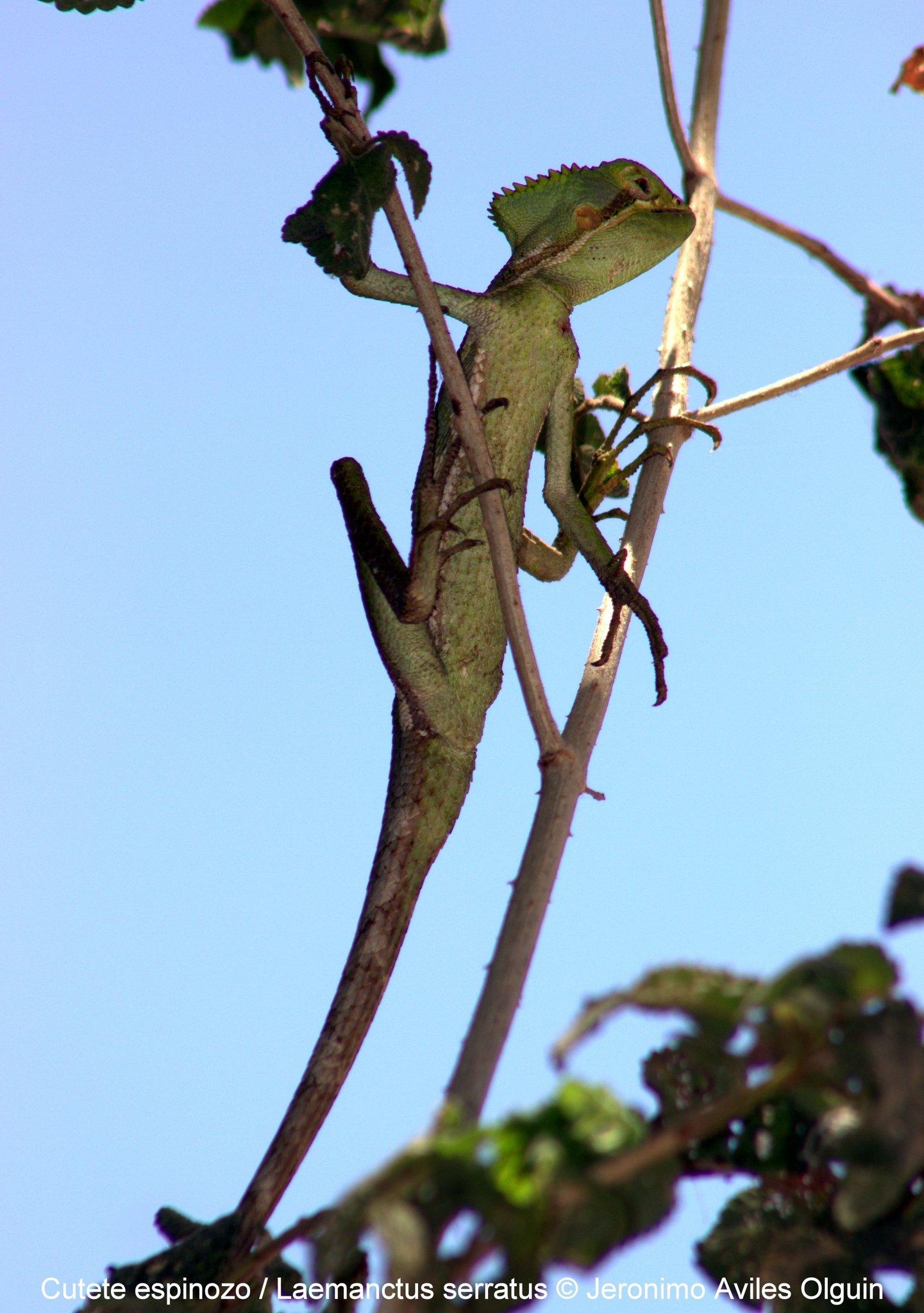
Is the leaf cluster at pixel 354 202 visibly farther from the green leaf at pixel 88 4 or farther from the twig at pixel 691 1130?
the twig at pixel 691 1130

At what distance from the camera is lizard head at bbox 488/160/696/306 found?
14.2 feet

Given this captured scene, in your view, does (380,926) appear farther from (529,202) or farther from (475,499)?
(529,202)

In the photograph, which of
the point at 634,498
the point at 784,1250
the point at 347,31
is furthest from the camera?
the point at 347,31

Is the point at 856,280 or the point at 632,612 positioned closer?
the point at 632,612

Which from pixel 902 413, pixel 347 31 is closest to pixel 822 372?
pixel 902 413

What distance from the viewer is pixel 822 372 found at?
367cm

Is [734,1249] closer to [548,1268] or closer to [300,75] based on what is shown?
[548,1268]

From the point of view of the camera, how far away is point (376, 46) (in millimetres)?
5676

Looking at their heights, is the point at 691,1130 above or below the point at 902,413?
below

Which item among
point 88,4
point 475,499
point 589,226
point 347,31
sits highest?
point 347,31

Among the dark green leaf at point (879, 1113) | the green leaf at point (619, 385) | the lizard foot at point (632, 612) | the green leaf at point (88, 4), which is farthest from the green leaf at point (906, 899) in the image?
the green leaf at point (88, 4)

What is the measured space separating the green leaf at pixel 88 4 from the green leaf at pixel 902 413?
8.51ft

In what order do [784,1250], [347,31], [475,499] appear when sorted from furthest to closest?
[347,31] < [475,499] < [784,1250]

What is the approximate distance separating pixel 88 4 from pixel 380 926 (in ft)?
9.82
